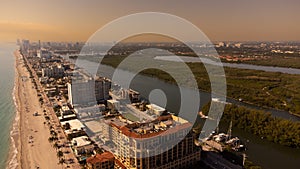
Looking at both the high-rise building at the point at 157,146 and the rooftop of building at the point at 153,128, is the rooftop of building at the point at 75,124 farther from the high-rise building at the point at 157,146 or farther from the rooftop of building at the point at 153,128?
the rooftop of building at the point at 153,128

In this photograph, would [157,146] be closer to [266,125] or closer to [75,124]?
[75,124]

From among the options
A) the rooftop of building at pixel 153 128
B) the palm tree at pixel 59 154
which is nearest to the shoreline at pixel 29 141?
the palm tree at pixel 59 154

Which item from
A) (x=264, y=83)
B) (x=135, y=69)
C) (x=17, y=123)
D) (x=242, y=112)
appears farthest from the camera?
(x=135, y=69)

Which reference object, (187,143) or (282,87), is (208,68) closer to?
(282,87)

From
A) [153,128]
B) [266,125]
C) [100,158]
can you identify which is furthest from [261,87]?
[100,158]

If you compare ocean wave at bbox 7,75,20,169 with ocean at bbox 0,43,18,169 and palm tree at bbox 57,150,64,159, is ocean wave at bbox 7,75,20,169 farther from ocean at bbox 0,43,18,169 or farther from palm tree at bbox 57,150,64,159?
palm tree at bbox 57,150,64,159

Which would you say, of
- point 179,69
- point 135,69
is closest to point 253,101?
point 179,69
